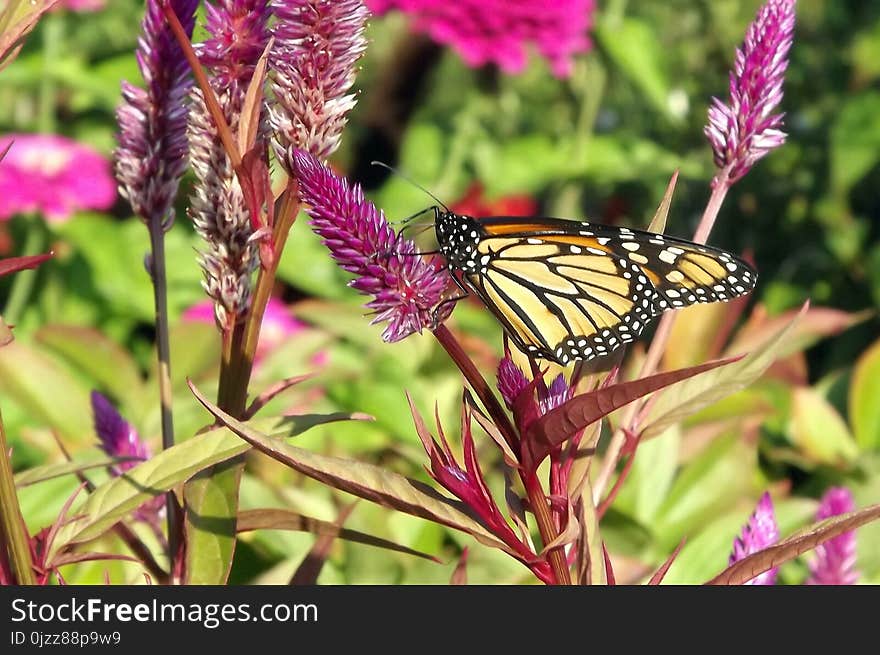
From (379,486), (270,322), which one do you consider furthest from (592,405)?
(270,322)

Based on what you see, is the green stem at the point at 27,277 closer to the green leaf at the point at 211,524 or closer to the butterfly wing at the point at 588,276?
the butterfly wing at the point at 588,276

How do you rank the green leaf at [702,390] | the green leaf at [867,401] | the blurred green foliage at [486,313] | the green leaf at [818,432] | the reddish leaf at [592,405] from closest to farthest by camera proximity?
the reddish leaf at [592,405] → the green leaf at [702,390] → the blurred green foliage at [486,313] → the green leaf at [818,432] → the green leaf at [867,401]

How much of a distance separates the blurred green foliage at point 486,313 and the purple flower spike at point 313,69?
16 cm

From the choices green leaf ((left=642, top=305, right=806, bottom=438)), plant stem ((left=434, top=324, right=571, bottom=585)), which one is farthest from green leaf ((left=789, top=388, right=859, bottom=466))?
plant stem ((left=434, top=324, right=571, bottom=585))

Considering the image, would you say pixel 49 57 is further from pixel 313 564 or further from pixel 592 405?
pixel 592 405

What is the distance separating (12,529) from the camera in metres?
0.72

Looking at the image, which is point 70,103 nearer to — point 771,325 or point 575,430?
point 771,325

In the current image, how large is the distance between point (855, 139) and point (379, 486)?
256cm

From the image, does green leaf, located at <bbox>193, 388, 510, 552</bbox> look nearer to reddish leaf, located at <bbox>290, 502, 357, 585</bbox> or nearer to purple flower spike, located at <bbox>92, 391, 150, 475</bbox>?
reddish leaf, located at <bbox>290, 502, 357, 585</bbox>

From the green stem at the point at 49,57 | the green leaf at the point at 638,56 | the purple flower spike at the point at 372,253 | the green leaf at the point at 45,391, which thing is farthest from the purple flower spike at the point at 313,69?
the green leaf at the point at 638,56

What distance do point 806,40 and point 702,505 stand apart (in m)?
2.50

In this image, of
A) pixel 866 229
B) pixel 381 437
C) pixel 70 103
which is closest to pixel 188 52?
pixel 381 437

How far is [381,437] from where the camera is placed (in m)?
2.13

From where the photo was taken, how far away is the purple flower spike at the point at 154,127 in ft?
2.64
